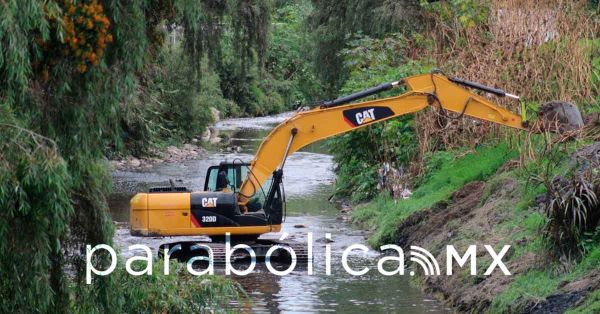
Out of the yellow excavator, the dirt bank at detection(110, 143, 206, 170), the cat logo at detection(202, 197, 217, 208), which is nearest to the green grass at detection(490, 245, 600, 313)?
the yellow excavator

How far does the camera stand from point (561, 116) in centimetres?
2044

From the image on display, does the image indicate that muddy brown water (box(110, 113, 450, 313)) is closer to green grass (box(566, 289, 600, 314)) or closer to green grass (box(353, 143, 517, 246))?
green grass (box(353, 143, 517, 246))

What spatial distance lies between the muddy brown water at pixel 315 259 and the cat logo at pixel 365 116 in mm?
2774

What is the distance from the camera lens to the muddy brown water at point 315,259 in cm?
1802

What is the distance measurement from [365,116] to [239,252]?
12.1 feet

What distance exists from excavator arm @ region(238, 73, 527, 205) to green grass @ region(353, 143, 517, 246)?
3322 millimetres

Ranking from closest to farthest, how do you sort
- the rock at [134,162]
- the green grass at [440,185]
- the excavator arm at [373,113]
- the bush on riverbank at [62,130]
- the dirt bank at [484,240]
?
the bush on riverbank at [62,130], the dirt bank at [484,240], the excavator arm at [373,113], the green grass at [440,185], the rock at [134,162]

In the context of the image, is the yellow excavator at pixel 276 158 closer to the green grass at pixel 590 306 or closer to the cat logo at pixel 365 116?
the cat logo at pixel 365 116

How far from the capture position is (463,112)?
20.1m

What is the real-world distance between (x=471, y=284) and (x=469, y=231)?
2.65 m

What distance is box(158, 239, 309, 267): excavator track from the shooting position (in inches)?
840

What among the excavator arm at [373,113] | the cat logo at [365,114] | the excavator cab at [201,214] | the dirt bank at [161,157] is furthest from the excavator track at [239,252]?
the dirt bank at [161,157]

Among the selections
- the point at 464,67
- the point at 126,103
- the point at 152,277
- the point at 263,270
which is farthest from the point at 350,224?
the point at 126,103

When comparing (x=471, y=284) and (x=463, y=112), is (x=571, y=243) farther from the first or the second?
(x=463, y=112)
